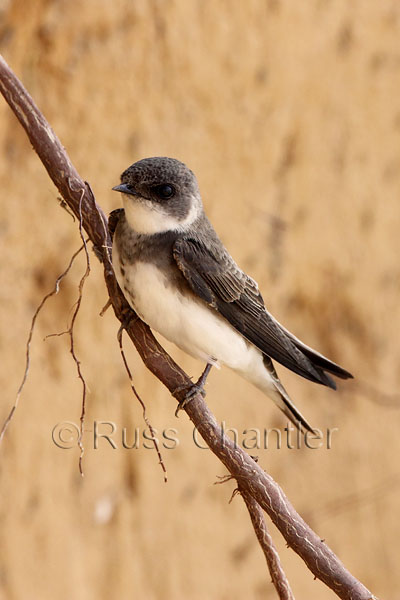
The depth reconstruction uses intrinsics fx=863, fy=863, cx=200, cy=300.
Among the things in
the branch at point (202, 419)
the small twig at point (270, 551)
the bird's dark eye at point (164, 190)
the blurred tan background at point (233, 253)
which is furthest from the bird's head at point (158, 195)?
the blurred tan background at point (233, 253)

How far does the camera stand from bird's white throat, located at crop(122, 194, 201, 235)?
1.58 m

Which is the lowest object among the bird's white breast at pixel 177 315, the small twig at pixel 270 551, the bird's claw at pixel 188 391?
the small twig at pixel 270 551

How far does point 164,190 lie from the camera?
160 centimetres

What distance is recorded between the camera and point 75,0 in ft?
8.17

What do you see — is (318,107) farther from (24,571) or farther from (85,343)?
(24,571)

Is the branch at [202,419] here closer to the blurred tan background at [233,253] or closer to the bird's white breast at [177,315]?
the bird's white breast at [177,315]

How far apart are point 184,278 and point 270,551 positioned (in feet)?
1.89

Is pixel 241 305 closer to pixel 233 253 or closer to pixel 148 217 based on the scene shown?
pixel 148 217

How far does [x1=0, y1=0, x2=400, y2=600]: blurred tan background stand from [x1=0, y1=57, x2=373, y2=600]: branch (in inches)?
49.8

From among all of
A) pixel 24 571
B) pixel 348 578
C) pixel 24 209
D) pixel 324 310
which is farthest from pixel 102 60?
pixel 348 578

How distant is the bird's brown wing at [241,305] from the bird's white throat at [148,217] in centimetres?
4

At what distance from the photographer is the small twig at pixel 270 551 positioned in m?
1.21

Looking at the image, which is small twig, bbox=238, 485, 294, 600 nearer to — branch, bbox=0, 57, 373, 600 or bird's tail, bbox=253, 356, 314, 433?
branch, bbox=0, 57, 373, 600

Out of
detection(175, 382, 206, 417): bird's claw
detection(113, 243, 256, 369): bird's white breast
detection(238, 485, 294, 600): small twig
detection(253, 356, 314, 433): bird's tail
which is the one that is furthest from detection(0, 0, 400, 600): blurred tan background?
detection(238, 485, 294, 600): small twig
